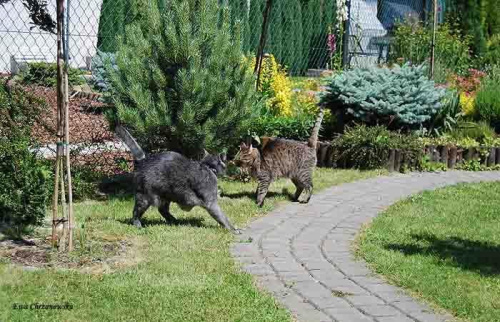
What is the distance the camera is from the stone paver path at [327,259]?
5012 mm

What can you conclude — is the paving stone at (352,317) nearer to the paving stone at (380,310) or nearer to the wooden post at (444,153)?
the paving stone at (380,310)

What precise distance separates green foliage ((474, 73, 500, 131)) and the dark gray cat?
6774 mm

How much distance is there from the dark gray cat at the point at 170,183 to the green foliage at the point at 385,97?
4.51m

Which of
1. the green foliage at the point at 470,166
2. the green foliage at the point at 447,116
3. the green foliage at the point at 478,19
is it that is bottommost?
the green foliage at the point at 470,166

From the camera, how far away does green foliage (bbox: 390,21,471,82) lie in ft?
56.1

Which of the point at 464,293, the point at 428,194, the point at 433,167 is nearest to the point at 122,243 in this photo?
the point at 464,293

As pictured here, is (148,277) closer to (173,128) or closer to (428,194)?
(173,128)

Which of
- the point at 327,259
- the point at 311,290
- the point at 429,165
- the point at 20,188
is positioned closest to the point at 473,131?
the point at 429,165

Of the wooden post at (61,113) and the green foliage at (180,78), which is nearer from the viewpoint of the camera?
the wooden post at (61,113)

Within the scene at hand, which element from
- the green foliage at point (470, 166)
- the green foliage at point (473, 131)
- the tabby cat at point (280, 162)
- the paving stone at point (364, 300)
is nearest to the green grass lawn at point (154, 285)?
the paving stone at point (364, 300)

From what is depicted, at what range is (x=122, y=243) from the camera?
Result: 21.1 ft

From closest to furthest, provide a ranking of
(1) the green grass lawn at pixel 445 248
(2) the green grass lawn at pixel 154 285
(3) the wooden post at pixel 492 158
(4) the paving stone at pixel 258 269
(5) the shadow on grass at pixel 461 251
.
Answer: (2) the green grass lawn at pixel 154 285
(1) the green grass lawn at pixel 445 248
(4) the paving stone at pixel 258 269
(5) the shadow on grass at pixel 461 251
(3) the wooden post at pixel 492 158

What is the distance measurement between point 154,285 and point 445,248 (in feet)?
9.22

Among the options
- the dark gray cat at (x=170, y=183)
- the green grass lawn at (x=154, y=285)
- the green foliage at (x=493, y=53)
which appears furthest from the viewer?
the green foliage at (x=493, y=53)
